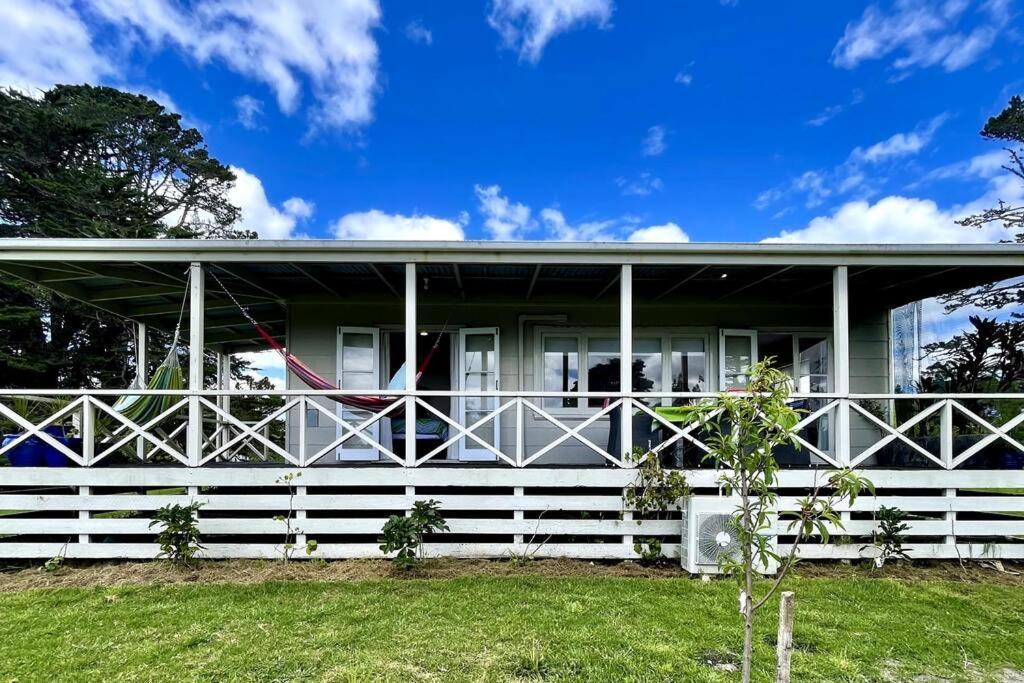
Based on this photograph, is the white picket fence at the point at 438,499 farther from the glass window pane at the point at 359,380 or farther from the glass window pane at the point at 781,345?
the glass window pane at the point at 781,345

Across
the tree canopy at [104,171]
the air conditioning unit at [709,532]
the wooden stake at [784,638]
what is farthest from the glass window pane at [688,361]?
the tree canopy at [104,171]

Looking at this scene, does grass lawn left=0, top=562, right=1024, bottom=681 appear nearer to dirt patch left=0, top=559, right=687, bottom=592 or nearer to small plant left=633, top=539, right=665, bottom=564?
dirt patch left=0, top=559, right=687, bottom=592

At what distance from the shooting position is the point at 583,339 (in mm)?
6684

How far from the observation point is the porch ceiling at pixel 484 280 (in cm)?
470

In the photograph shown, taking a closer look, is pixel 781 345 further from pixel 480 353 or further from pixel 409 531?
pixel 409 531

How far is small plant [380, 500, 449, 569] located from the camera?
4070mm

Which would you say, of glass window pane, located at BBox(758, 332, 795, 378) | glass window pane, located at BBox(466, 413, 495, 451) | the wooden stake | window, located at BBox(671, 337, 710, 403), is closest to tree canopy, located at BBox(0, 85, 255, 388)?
glass window pane, located at BBox(466, 413, 495, 451)

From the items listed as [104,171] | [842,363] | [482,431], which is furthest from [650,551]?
[104,171]

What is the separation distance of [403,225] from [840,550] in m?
19.4

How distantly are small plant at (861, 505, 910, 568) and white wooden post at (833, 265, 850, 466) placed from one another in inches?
18.8

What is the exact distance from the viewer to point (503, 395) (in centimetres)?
467

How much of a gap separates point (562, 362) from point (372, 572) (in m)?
3.46

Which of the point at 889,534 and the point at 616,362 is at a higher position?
the point at 616,362

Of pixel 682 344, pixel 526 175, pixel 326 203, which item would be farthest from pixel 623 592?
pixel 326 203
